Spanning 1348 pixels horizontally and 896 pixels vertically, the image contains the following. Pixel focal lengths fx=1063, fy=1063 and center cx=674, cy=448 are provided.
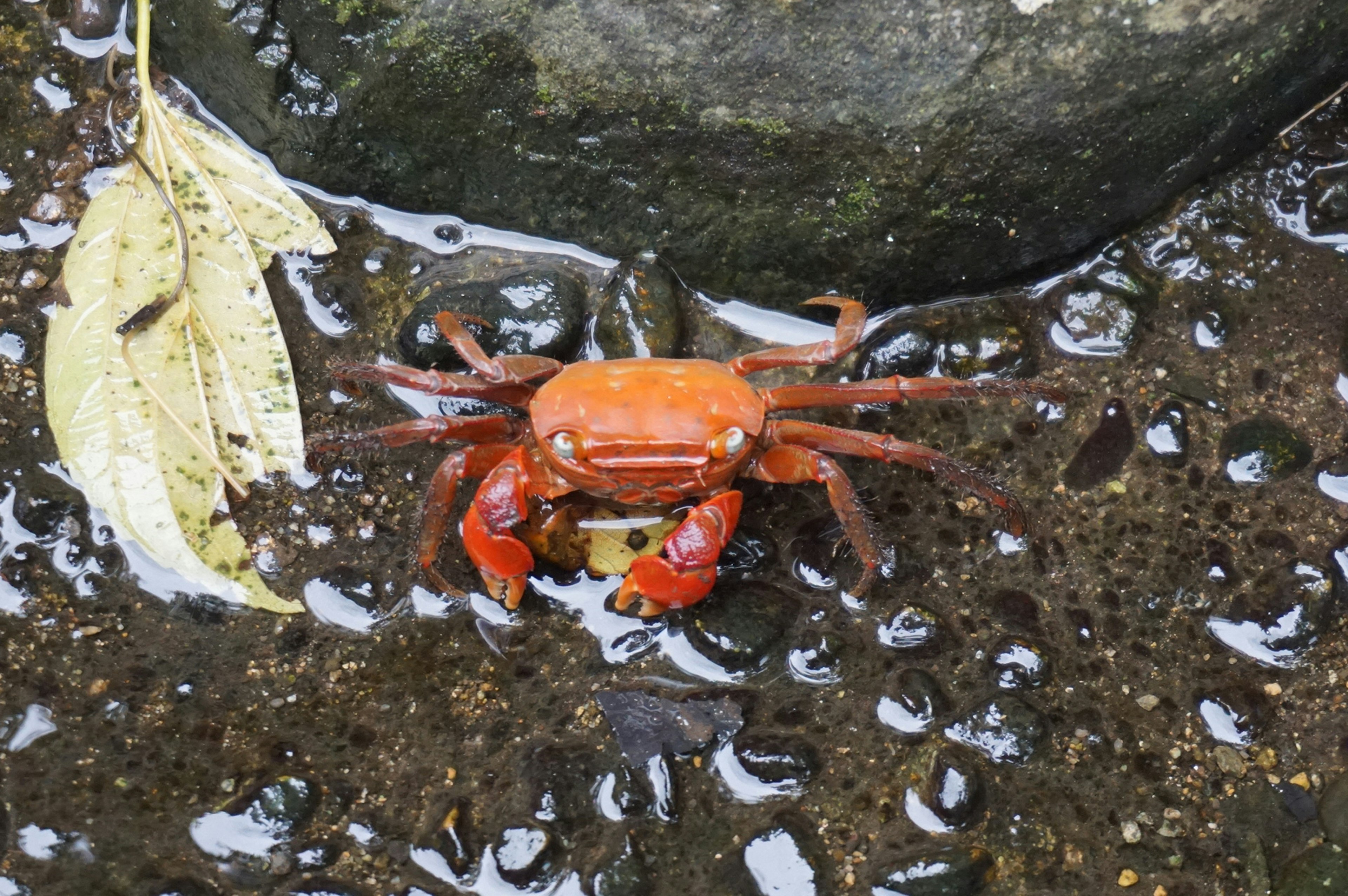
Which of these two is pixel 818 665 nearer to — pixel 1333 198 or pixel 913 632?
pixel 913 632

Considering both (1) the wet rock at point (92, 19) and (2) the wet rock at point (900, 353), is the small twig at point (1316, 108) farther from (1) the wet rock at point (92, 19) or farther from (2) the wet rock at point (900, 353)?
(1) the wet rock at point (92, 19)

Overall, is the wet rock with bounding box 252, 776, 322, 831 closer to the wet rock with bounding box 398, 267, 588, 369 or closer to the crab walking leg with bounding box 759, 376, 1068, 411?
the wet rock with bounding box 398, 267, 588, 369

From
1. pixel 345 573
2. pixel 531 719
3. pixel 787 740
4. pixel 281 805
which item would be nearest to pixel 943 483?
pixel 787 740

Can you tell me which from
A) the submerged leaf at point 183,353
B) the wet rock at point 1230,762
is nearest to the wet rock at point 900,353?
the wet rock at point 1230,762

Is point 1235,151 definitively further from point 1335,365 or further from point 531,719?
point 531,719

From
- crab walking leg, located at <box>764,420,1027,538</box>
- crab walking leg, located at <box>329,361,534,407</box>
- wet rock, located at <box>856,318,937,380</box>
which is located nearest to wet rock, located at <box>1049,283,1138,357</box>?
Answer: wet rock, located at <box>856,318,937,380</box>

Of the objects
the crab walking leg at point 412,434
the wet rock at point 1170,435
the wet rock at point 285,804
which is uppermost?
the crab walking leg at point 412,434
